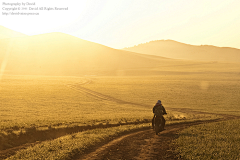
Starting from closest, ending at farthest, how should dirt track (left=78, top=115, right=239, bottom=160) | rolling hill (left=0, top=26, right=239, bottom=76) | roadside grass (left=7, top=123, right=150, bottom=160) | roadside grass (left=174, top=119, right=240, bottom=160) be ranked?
roadside grass (left=174, top=119, right=240, bottom=160) < roadside grass (left=7, top=123, right=150, bottom=160) < dirt track (left=78, top=115, right=239, bottom=160) < rolling hill (left=0, top=26, right=239, bottom=76)

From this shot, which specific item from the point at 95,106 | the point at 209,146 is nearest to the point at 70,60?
the point at 95,106

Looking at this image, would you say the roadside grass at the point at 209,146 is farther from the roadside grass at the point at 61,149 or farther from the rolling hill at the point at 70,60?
the rolling hill at the point at 70,60

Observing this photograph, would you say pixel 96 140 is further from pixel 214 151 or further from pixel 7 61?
pixel 7 61

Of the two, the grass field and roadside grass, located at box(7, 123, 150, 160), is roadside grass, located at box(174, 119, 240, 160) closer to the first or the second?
roadside grass, located at box(7, 123, 150, 160)

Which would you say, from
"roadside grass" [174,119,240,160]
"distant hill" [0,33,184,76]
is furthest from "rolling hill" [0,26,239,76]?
"roadside grass" [174,119,240,160]

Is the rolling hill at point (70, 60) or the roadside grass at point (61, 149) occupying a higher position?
the rolling hill at point (70, 60)

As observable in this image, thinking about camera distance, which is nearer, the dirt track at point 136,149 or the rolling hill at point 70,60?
the dirt track at point 136,149

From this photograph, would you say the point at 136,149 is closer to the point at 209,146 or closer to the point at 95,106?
the point at 209,146

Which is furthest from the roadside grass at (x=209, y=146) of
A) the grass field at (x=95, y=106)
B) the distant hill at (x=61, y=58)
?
the distant hill at (x=61, y=58)

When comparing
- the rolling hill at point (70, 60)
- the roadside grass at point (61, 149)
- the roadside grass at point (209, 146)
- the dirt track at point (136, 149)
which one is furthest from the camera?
the rolling hill at point (70, 60)

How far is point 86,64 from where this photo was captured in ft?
507

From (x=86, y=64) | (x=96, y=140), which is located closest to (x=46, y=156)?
(x=96, y=140)

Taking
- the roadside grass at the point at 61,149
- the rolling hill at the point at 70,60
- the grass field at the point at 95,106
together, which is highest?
the rolling hill at the point at 70,60

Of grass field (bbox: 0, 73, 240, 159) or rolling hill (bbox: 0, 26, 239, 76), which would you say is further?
rolling hill (bbox: 0, 26, 239, 76)
